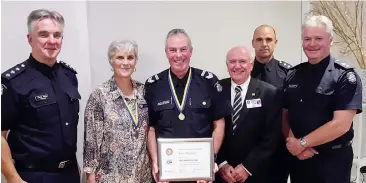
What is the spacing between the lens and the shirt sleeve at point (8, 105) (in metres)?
1.97

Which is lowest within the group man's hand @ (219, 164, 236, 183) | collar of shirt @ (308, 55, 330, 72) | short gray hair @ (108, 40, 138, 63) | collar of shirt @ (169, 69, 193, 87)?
man's hand @ (219, 164, 236, 183)

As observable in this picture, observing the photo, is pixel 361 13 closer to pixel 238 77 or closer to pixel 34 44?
pixel 238 77

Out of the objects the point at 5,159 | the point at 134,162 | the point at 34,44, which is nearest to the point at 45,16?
the point at 34,44

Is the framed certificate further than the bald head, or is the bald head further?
the bald head

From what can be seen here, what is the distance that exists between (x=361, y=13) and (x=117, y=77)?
2.55 metres

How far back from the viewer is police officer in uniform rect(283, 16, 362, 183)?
7.25 ft

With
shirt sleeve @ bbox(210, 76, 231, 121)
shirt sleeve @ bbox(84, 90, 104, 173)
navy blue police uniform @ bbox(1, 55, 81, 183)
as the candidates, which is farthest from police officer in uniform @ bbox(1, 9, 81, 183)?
shirt sleeve @ bbox(210, 76, 231, 121)

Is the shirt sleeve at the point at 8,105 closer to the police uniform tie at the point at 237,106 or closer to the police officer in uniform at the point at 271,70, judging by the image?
the police uniform tie at the point at 237,106

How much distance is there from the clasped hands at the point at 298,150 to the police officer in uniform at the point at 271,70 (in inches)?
6.7

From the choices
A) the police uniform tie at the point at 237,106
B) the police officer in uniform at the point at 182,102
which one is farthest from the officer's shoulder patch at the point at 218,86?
the police uniform tie at the point at 237,106

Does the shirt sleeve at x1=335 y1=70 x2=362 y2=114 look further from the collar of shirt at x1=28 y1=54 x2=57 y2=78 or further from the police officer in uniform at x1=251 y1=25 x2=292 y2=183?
the collar of shirt at x1=28 y1=54 x2=57 y2=78

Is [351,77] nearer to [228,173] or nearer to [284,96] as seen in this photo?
[284,96]

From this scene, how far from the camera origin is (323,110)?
2273mm

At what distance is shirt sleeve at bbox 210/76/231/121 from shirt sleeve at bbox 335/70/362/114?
67 cm
